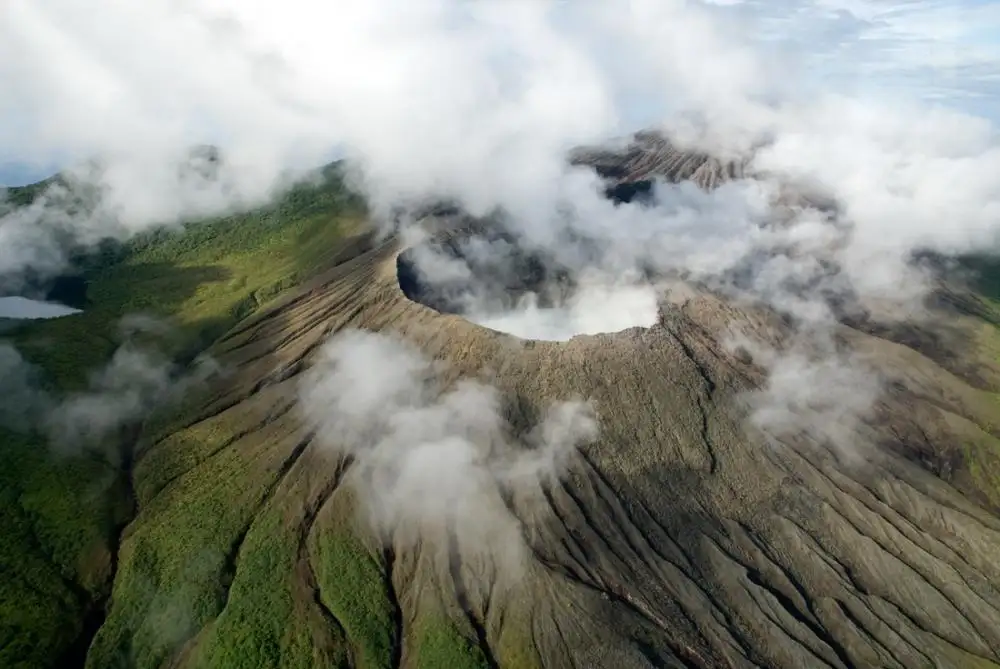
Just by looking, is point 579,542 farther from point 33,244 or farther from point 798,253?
point 33,244

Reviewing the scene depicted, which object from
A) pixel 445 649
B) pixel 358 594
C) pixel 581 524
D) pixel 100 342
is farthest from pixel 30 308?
pixel 581 524

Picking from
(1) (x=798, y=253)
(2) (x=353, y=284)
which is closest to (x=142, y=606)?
(2) (x=353, y=284)

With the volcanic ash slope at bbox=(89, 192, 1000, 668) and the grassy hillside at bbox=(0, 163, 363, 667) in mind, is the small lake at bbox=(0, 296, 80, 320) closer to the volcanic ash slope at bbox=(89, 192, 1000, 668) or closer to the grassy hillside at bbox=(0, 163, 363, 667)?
the grassy hillside at bbox=(0, 163, 363, 667)

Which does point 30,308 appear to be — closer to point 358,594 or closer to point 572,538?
point 358,594

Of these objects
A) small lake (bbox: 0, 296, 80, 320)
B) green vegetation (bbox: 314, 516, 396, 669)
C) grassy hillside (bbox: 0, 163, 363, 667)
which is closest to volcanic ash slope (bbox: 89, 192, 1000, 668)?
green vegetation (bbox: 314, 516, 396, 669)

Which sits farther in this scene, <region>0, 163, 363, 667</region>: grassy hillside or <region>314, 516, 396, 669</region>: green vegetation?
<region>0, 163, 363, 667</region>: grassy hillside

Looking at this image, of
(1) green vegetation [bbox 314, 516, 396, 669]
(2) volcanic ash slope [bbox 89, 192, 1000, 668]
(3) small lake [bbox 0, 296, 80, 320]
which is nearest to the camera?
(1) green vegetation [bbox 314, 516, 396, 669]

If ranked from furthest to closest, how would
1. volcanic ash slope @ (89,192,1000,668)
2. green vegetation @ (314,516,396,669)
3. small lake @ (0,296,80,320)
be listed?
small lake @ (0,296,80,320)
volcanic ash slope @ (89,192,1000,668)
green vegetation @ (314,516,396,669)
